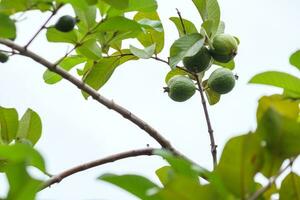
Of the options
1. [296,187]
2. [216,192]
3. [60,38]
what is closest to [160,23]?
[60,38]

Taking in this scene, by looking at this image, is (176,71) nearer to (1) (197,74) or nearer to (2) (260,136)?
(1) (197,74)

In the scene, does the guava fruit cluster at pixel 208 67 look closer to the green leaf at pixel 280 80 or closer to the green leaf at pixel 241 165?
the green leaf at pixel 280 80

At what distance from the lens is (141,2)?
1.36 m

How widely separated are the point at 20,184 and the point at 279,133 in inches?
13.6

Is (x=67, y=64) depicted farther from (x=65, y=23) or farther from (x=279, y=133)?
(x=279, y=133)

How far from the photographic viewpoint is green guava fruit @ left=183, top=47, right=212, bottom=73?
152 cm

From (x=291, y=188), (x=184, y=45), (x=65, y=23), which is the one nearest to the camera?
(x=291, y=188)

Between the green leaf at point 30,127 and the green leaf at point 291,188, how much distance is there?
83 cm

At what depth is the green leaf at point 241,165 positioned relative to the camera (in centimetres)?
79

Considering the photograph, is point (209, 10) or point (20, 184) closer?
point (20, 184)

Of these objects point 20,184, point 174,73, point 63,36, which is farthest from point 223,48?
Answer: point 20,184

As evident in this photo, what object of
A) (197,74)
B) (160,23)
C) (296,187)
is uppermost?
(160,23)

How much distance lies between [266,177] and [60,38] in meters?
0.71

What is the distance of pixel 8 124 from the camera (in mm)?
1539
